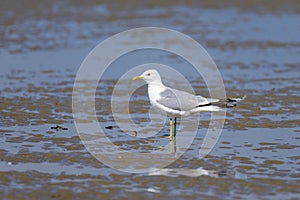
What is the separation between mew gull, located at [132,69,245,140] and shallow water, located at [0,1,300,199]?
0.51m

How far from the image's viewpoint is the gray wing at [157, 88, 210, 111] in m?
9.32

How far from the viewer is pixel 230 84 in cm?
1399

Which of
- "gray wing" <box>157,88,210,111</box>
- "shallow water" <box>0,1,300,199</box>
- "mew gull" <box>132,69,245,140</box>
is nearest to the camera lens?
"shallow water" <box>0,1,300,199</box>

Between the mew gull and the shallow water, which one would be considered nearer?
the shallow water

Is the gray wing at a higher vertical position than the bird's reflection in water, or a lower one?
higher

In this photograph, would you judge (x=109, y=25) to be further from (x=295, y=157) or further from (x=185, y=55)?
(x=295, y=157)

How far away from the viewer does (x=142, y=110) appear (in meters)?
11.8

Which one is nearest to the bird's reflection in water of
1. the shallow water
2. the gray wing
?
the shallow water

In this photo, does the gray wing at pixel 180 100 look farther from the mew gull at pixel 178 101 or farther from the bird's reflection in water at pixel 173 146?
the bird's reflection in water at pixel 173 146

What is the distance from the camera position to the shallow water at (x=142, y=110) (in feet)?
25.1

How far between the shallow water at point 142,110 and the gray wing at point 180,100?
571mm

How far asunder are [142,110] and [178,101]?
95.1 inches

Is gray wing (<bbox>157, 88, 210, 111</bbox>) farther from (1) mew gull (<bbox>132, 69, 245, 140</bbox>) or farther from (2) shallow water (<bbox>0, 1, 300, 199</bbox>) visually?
(2) shallow water (<bbox>0, 1, 300, 199</bbox>)

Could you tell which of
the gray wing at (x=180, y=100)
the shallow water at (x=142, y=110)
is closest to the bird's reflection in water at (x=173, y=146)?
the shallow water at (x=142, y=110)
